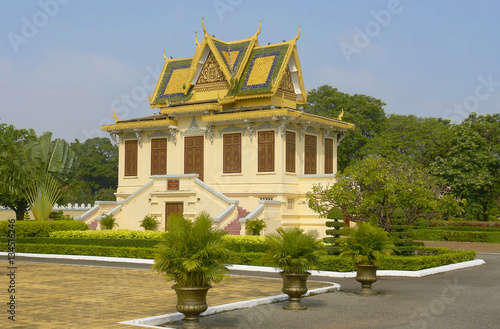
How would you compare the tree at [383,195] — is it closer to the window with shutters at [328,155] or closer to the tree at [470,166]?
the window with shutters at [328,155]

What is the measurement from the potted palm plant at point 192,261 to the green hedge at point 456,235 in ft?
90.7

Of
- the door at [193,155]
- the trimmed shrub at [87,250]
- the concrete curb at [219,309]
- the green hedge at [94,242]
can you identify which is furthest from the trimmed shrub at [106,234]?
the concrete curb at [219,309]

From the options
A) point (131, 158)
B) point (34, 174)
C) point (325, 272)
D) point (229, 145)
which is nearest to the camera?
point (325, 272)

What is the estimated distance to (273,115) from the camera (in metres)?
29.9

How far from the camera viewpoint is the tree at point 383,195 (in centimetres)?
2167

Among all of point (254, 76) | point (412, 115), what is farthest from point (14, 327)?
point (412, 115)

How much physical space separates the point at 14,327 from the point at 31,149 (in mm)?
22325

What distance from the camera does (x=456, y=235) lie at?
3697 cm

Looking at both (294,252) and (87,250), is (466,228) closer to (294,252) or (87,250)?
(87,250)

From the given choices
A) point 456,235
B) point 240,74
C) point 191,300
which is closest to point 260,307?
A: point 191,300

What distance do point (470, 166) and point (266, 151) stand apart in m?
21.4

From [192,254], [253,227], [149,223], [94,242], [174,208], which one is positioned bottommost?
[94,242]

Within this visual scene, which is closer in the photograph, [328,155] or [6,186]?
[6,186]

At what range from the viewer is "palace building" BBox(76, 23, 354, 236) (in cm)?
3016
